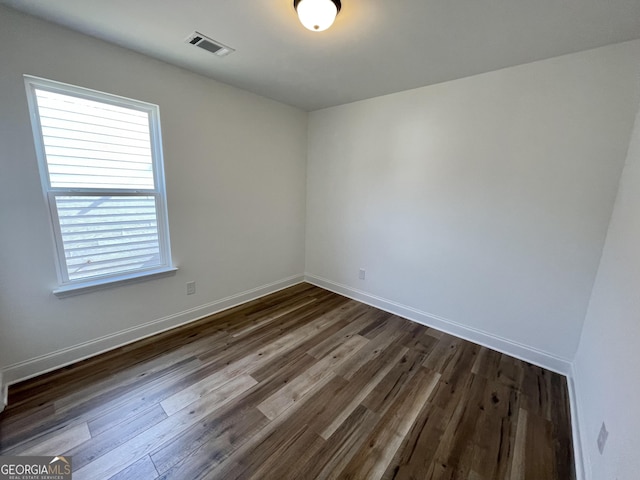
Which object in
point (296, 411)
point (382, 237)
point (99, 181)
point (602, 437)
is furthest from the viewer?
point (382, 237)

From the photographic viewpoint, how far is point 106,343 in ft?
7.15

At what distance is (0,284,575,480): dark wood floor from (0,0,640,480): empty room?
2 centimetres

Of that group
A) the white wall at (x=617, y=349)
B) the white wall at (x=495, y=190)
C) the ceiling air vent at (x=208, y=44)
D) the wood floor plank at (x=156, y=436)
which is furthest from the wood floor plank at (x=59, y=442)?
the white wall at (x=495, y=190)

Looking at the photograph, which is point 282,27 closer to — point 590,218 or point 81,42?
point 81,42

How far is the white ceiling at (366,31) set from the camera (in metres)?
1.47

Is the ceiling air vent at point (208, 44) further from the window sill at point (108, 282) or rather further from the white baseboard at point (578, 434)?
the white baseboard at point (578, 434)

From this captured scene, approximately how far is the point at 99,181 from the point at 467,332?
3.55m

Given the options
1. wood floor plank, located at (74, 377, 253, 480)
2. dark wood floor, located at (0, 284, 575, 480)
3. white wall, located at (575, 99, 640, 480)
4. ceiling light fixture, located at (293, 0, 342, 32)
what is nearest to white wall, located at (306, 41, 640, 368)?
white wall, located at (575, 99, 640, 480)

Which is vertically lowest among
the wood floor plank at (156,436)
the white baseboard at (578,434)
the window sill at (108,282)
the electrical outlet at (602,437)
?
the wood floor plank at (156,436)

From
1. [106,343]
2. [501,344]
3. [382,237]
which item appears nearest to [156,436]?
[106,343]

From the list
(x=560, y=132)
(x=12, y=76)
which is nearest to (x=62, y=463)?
(x=12, y=76)

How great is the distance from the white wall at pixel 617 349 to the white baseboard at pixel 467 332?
0.19m

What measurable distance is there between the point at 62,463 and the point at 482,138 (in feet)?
11.8

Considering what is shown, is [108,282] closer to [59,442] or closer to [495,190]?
[59,442]
